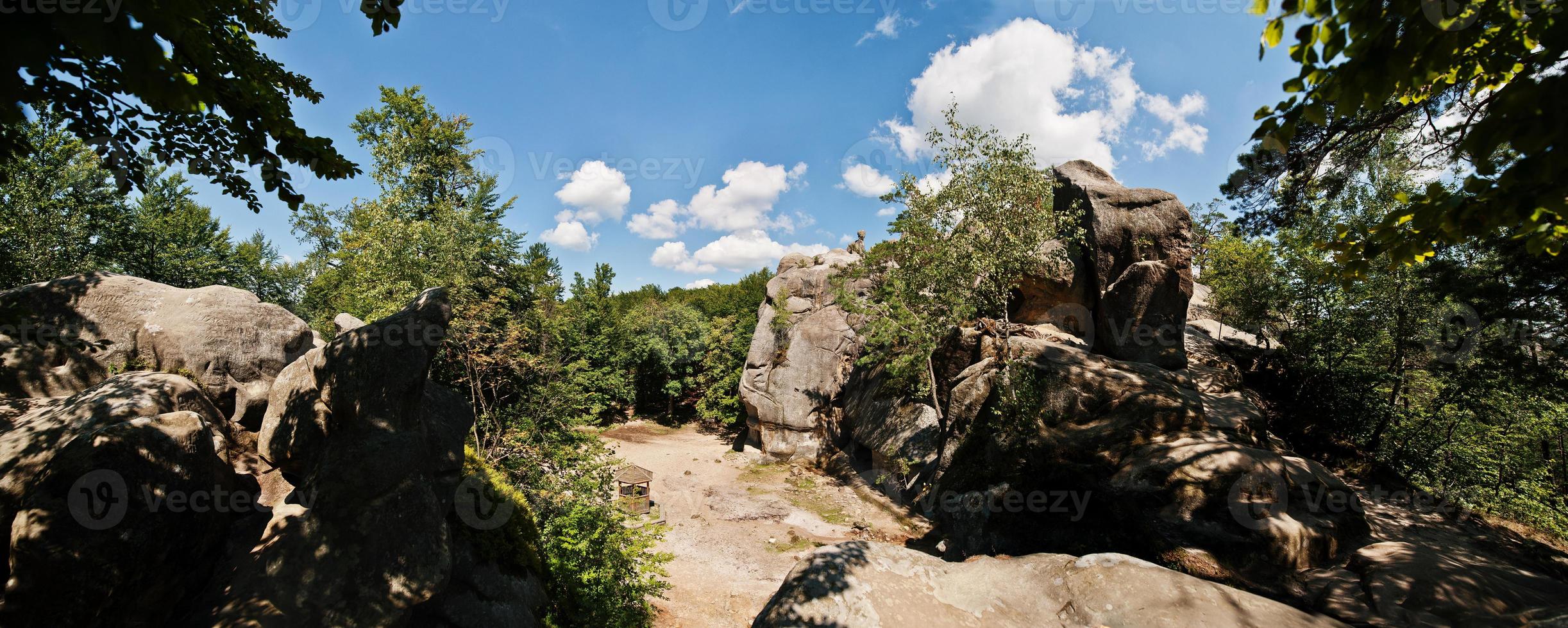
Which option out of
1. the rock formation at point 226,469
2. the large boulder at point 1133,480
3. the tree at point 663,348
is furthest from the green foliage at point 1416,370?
the tree at point 663,348

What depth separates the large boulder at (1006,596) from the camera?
14.0 feet

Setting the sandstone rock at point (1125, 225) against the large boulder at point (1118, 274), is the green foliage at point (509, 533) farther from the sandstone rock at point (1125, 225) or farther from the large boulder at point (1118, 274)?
the sandstone rock at point (1125, 225)

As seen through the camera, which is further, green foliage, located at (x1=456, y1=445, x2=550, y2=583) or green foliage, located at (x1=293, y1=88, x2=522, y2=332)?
green foliage, located at (x1=293, y1=88, x2=522, y2=332)

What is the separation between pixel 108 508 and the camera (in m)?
4.55

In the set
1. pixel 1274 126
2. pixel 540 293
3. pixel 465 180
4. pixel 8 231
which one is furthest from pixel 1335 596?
pixel 8 231

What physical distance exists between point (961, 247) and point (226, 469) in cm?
1370

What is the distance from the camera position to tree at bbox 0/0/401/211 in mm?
1695

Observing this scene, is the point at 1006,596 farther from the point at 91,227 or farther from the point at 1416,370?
the point at 91,227

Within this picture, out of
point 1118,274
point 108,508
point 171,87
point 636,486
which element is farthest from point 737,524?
point 171,87

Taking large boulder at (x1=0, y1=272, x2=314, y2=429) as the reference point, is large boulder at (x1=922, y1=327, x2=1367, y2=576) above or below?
below

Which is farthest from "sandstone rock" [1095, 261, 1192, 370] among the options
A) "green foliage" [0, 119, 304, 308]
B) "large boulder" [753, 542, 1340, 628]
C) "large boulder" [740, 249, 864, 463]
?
"green foliage" [0, 119, 304, 308]

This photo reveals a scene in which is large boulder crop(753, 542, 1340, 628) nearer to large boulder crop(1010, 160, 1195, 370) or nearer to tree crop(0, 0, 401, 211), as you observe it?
tree crop(0, 0, 401, 211)

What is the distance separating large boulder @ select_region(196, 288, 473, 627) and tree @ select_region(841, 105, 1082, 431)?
10.7 metres

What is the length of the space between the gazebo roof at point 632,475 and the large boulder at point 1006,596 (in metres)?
11.0
